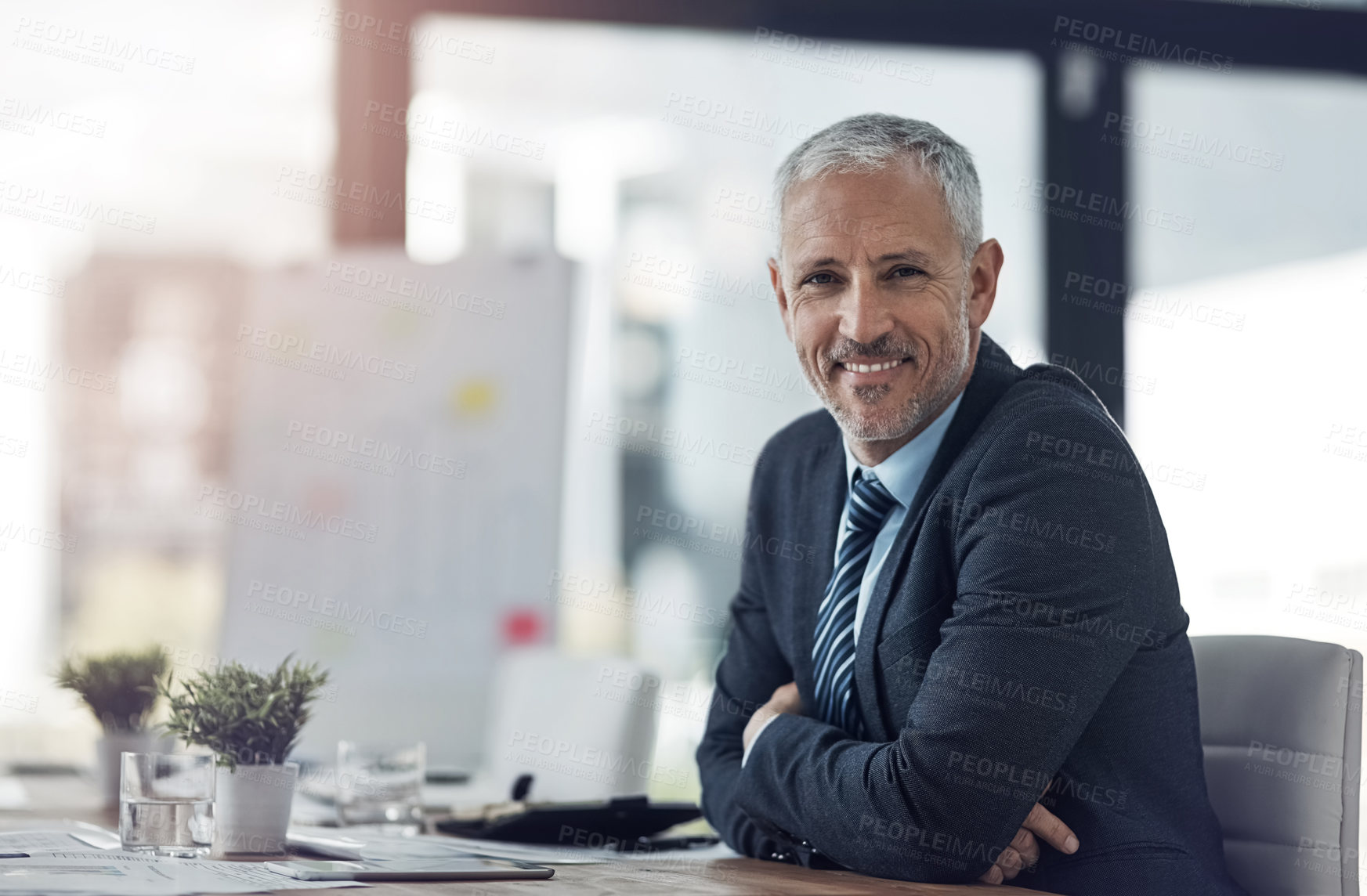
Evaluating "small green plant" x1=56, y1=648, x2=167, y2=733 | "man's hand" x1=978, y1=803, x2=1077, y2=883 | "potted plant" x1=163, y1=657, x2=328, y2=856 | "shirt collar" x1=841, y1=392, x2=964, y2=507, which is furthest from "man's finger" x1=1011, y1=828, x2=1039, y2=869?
"small green plant" x1=56, y1=648, x2=167, y2=733

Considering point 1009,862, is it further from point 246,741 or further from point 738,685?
point 246,741

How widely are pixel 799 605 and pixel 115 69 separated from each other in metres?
2.99

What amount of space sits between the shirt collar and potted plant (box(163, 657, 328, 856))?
2.43ft

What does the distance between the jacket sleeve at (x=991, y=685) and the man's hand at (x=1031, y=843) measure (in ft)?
0.09

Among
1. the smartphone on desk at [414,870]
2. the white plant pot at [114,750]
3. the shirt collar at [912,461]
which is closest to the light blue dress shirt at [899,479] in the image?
the shirt collar at [912,461]

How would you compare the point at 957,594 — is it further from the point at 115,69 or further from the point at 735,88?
the point at 115,69

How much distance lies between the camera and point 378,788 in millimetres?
1783

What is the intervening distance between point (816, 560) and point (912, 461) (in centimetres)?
19

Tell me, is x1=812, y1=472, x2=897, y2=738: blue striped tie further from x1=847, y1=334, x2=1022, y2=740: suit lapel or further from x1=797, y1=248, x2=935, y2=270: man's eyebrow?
x1=797, y1=248, x2=935, y2=270: man's eyebrow

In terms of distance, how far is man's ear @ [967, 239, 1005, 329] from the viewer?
1.69m

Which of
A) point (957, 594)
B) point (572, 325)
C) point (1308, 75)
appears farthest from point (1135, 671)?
point (1308, 75)

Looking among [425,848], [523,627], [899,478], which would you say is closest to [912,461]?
[899,478]

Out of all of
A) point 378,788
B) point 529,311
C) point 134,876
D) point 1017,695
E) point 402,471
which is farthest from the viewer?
point 529,311

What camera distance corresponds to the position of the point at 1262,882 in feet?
A: 4.91
